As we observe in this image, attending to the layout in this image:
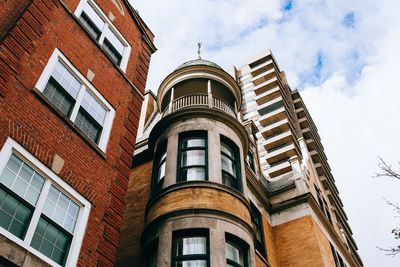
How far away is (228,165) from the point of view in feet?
51.1

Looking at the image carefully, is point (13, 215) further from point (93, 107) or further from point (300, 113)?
point (300, 113)

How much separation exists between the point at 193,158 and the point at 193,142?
97cm

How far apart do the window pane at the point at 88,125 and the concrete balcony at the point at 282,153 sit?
4557 centimetres

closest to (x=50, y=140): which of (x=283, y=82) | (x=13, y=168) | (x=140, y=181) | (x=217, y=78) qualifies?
(x=13, y=168)

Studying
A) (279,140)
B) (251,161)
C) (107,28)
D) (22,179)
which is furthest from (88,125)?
(279,140)

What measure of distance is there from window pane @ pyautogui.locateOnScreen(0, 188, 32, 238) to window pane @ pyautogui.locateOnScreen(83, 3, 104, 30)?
8089mm

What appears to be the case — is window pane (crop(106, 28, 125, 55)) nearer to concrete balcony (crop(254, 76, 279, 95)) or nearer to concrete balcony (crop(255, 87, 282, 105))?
concrete balcony (crop(255, 87, 282, 105))

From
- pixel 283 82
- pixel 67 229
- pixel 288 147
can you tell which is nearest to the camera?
pixel 67 229

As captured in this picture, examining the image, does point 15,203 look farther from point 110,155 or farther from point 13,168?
point 110,155

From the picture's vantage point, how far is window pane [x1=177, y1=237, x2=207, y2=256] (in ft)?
39.0

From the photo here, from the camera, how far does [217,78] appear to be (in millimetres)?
19234

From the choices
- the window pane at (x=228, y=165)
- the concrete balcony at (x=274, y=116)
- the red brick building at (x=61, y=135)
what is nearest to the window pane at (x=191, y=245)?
the red brick building at (x=61, y=135)

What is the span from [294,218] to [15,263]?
15794 mm

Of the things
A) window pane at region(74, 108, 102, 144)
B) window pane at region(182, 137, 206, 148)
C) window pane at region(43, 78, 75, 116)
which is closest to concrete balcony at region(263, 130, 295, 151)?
window pane at region(182, 137, 206, 148)
